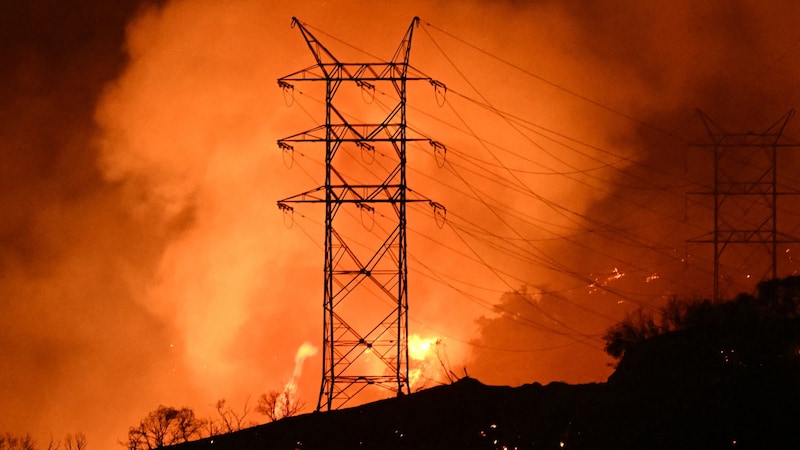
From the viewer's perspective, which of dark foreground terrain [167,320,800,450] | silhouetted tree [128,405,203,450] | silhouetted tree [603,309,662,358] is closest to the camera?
dark foreground terrain [167,320,800,450]

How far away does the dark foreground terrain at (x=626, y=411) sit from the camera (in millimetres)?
41125

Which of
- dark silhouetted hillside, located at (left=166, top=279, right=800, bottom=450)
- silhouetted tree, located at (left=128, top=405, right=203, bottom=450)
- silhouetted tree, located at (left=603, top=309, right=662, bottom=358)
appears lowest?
dark silhouetted hillside, located at (left=166, top=279, right=800, bottom=450)

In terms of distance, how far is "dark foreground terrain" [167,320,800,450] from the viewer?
41125 millimetres

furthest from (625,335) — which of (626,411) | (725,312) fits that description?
(626,411)

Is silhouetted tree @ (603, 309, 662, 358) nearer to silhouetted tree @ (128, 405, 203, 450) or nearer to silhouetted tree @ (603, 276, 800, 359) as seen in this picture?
silhouetted tree @ (603, 276, 800, 359)

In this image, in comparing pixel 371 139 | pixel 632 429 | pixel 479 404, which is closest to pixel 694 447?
pixel 632 429

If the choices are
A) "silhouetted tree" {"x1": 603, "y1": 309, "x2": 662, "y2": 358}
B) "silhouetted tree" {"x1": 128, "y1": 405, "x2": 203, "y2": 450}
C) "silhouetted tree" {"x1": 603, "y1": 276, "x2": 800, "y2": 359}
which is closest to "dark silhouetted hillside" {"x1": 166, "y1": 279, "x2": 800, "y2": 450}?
"silhouetted tree" {"x1": 603, "y1": 276, "x2": 800, "y2": 359}

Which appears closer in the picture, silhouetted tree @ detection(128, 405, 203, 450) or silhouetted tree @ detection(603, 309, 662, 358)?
silhouetted tree @ detection(603, 309, 662, 358)

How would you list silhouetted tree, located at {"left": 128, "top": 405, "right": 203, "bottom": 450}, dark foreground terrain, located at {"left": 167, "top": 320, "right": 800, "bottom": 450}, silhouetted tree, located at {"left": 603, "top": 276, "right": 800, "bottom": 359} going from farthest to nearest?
silhouetted tree, located at {"left": 128, "top": 405, "right": 203, "bottom": 450}, silhouetted tree, located at {"left": 603, "top": 276, "right": 800, "bottom": 359}, dark foreground terrain, located at {"left": 167, "top": 320, "right": 800, "bottom": 450}

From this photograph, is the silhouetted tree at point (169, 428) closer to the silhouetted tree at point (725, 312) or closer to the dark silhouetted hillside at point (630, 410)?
the silhouetted tree at point (725, 312)

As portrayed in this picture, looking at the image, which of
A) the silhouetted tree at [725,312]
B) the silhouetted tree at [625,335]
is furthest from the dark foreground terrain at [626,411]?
the silhouetted tree at [625,335]

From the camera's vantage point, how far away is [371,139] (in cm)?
5016

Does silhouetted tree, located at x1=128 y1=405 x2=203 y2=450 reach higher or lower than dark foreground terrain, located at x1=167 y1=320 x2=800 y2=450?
higher

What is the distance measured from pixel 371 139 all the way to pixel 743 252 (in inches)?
3568
